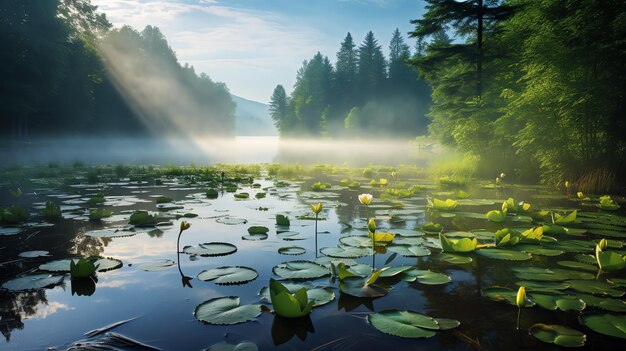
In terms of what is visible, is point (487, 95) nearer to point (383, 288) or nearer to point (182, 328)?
point (383, 288)

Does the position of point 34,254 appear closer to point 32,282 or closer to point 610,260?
point 32,282

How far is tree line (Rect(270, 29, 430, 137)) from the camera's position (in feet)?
184

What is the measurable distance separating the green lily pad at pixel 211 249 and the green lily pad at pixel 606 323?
2.91 meters

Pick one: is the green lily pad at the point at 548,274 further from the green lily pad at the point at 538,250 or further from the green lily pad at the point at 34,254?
the green lily pad at the point at 34,254

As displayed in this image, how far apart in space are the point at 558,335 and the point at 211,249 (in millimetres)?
2964

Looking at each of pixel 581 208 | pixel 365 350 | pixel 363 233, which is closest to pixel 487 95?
pixel 581 208

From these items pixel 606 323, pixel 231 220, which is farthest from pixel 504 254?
pixel 231 220

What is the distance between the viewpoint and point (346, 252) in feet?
11.5

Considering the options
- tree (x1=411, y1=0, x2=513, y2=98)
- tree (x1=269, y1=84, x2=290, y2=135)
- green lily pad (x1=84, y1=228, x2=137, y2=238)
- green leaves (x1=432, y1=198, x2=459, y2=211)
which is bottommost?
green lily pad (x1=84, y1=228, x2=137, y2=238)

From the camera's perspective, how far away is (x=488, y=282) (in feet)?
9.25

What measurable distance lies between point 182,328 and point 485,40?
54.1 feet

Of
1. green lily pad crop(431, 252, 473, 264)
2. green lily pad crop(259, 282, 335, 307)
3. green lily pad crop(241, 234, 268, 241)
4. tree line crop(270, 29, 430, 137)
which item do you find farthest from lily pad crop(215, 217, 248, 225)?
tree line crop(270, 29, 430, 137)

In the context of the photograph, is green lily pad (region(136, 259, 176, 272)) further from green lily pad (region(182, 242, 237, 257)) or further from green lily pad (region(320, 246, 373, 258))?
green lily pad (region(320, 246, 373, 258))

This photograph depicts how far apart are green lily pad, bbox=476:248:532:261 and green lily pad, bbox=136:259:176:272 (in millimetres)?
2949
